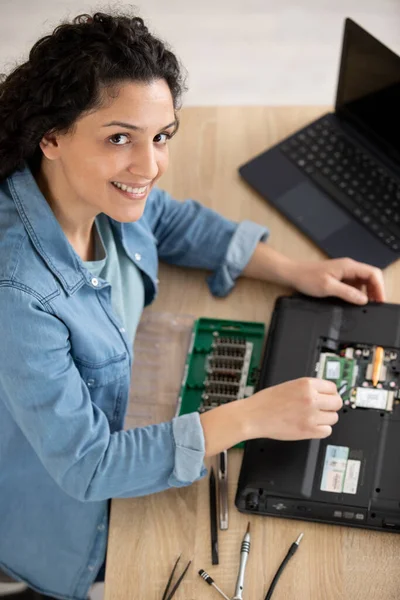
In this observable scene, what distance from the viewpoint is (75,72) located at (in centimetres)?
109

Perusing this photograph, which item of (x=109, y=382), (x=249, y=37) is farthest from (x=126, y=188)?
(x=249, y=37)

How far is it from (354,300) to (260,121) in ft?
1.79

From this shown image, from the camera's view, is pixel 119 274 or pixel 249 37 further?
pixel 249 37

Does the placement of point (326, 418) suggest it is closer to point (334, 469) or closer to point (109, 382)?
point (334, 469)

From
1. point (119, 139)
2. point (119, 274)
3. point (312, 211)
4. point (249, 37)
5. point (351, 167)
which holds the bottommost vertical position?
point (119, 274)

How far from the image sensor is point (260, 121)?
5.84 ft

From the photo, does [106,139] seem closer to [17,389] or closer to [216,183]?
[17,389]

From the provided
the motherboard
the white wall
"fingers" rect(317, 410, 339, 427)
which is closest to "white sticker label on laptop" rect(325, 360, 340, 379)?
the motherboard

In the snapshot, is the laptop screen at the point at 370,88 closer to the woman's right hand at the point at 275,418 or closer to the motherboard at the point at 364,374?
the motherboard at the point at 364,374

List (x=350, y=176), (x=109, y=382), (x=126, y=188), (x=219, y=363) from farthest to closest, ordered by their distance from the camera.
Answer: (x=350, y=176) < (x=219, y=363) < (x=109, y=382) < (x=126, y=188)

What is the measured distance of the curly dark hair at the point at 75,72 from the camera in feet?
3.60

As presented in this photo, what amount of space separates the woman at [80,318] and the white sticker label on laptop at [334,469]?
6 cm

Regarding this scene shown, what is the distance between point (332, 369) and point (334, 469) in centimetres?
18

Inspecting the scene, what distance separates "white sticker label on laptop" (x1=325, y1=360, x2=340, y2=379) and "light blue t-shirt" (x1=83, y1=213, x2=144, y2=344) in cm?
35
